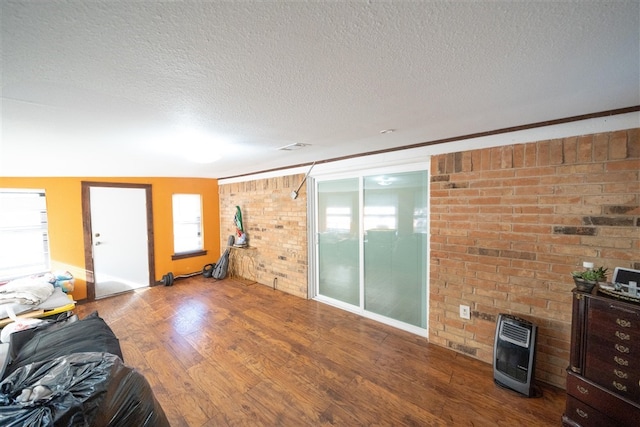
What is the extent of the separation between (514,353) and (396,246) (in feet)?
4.55

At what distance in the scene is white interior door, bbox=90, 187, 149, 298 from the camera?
13.0 feet

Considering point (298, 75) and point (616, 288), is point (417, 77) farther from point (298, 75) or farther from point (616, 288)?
point (616, 288)

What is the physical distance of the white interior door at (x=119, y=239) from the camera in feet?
13.0

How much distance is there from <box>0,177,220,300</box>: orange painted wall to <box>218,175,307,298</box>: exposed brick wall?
1.99ft

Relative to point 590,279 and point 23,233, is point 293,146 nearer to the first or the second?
point 590,279

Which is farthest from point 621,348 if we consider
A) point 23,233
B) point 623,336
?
point 23,233

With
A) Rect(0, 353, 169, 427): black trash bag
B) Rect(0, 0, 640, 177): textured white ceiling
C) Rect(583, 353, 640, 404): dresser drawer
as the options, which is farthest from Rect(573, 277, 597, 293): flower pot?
Rect(0, 353, 169, 427): black trash bag

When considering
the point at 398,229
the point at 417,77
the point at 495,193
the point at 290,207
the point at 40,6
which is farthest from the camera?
the point at 290,207

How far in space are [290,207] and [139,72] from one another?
9.71 feet

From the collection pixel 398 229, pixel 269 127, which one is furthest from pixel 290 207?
pixel 269 127

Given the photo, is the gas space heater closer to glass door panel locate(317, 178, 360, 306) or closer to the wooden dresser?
the wooden dresser

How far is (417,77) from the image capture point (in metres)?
1.14

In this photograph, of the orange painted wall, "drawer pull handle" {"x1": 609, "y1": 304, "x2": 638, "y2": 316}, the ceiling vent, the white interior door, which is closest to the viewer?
"drawer pull handle" {"x1": 609, "y1": 304, "x2": 638, "y2": 316}

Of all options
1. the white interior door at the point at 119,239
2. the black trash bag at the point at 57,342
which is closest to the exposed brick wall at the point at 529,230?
the black trash bag at the point at 57,342
